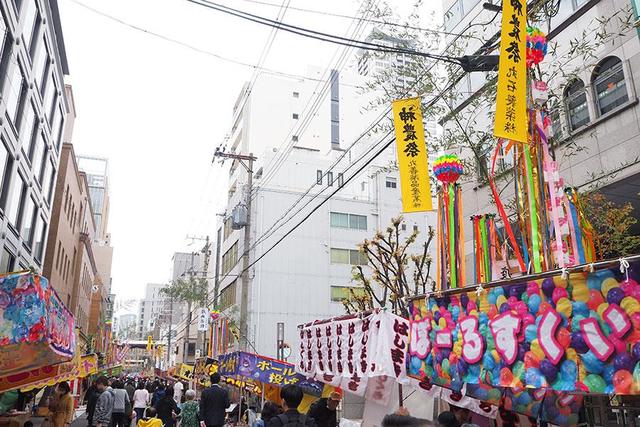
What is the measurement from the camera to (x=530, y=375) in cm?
524

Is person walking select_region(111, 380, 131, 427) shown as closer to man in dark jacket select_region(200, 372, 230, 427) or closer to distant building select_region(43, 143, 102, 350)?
man in dark jacket select_region(200, 372, 230, 427)

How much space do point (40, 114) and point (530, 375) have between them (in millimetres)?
23774

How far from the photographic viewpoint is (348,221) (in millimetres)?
40500

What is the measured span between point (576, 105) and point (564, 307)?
12.4m

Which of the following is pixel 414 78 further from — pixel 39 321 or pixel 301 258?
pixel 301 258

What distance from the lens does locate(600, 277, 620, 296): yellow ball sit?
459cm

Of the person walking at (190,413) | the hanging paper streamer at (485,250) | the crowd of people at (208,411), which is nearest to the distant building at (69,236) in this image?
the crowd of people at (208,411)

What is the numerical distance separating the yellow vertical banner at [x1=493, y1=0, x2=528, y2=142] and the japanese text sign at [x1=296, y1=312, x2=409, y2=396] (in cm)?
349

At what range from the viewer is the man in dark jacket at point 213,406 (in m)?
11.0

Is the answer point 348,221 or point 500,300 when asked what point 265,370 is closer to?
point 500,300

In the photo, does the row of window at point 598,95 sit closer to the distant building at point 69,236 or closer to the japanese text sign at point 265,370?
the japanese text sign at point 265,370

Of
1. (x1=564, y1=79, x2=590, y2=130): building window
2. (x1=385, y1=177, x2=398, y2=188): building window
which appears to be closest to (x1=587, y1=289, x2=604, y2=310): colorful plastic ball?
(x1=564, y1=79, x2=590, y2=130): building window

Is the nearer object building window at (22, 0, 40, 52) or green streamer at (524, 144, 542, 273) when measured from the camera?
green streamer at (524, 144, 542, 273)

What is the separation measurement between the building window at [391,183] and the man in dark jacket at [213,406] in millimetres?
32589
